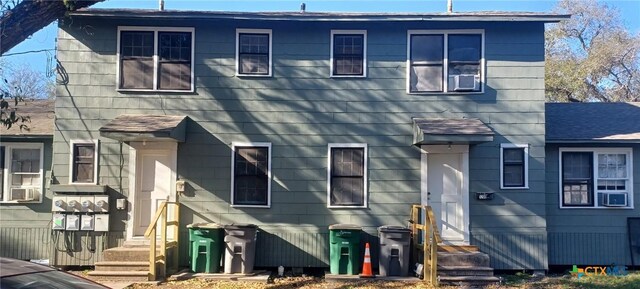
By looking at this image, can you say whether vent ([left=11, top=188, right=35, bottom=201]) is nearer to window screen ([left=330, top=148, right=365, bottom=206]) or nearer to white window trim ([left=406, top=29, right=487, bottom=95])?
window screen ([left=330, top=148, right=365, bottom=206])

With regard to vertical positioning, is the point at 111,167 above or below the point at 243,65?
below

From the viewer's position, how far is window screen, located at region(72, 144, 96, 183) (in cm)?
1141

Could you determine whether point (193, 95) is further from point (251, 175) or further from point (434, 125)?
point (434, 125)

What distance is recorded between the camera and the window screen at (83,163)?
1141 cm

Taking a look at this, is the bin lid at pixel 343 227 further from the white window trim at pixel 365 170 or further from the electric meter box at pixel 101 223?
the electric meter box at pixel 101 223

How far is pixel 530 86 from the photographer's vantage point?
11469 millimetres

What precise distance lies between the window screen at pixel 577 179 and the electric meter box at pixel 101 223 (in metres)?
9.88

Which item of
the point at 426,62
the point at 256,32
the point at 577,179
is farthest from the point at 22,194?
the point at 577,179

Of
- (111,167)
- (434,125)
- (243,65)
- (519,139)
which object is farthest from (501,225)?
(111,167)

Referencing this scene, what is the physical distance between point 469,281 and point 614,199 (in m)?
4.28

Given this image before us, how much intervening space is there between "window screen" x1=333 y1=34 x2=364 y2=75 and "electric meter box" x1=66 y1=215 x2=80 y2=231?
20.5 feet

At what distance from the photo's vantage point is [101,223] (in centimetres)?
1122

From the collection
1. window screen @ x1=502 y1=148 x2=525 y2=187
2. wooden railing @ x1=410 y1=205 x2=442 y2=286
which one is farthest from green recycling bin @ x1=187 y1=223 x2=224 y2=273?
window screen @ x1=502 y1=148 x2=525 y2=187

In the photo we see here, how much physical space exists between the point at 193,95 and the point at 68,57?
2.78m
